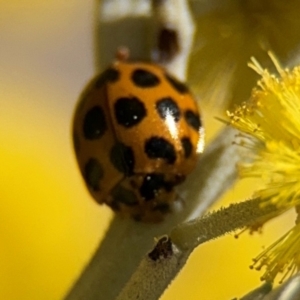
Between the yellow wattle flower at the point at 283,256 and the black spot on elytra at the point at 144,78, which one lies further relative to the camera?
the black spot on elytra at the point at 144,78

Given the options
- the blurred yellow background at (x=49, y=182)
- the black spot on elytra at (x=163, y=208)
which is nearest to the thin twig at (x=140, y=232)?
the black spot on elytra at (x=163, y=208)

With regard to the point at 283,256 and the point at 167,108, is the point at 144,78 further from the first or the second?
the point at 283,256

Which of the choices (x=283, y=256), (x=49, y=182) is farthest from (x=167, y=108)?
(x=49, y=182)

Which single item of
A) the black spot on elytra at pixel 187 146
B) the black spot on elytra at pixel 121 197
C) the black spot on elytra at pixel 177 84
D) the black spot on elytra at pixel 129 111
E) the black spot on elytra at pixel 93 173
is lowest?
the black spot on elytra at pixel 121 197

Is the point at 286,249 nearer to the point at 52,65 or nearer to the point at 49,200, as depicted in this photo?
the point at 49,200

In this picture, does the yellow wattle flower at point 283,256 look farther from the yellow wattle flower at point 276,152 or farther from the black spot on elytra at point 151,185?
the black spot on elytra at point 151,185

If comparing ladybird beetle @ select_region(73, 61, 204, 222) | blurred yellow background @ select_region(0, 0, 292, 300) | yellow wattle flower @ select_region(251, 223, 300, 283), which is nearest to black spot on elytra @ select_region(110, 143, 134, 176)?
ladybird beetle @ select_region(73, 61, 204, 222)

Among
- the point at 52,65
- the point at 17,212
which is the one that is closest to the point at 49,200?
the point at 17,212
